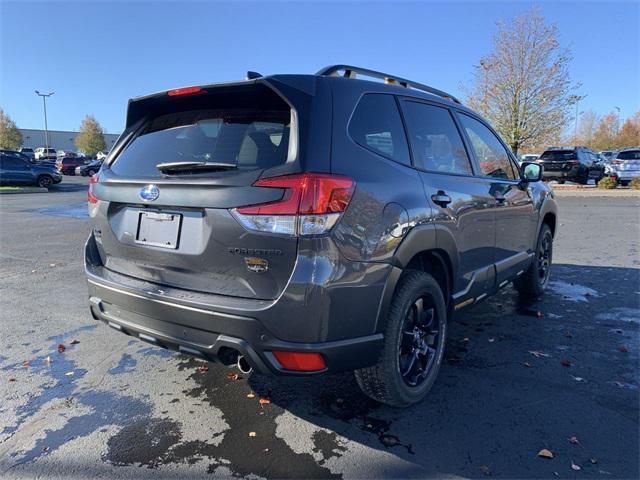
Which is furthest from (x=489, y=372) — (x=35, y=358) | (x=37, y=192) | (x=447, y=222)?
(x=37, y=192)

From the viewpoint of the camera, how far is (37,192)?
2394cm

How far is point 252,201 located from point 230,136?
0.55 meters

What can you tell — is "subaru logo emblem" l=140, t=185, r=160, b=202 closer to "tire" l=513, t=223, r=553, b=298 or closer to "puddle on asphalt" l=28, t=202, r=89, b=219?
"tire" l=513, t=223, r=553, b=298

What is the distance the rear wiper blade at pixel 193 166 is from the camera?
250 cm

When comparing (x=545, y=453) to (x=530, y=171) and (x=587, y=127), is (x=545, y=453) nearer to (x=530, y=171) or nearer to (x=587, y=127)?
(x=530, y=171)

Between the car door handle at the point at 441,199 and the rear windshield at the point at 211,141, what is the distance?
42.9 inches

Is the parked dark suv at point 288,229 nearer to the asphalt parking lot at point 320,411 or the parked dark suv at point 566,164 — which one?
the asphalt parking lot at point 320,411

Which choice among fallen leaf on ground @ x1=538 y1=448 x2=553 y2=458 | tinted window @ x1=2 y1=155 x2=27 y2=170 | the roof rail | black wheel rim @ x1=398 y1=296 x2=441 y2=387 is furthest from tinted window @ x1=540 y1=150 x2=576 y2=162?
tinted window @ x1=2 y1=155 x2=27 y2=170

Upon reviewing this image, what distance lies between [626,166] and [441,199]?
24044mm

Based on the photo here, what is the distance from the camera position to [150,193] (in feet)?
8.84

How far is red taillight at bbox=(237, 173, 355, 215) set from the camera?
7.48 ft

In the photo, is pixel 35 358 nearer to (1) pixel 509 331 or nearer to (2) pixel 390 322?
(2) pixel 390 322

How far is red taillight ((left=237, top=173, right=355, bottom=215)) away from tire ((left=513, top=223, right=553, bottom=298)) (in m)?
3.64

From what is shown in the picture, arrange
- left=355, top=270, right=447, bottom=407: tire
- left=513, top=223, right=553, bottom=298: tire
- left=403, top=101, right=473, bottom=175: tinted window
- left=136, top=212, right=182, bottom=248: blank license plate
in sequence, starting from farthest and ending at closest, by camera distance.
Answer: left=513, top=223, right=553, bottom=298: tire < left=403, top=101, right=473, bottom=175: tinted window < left=355, top=270, right=447, bottom=407: tire < left=136, top=212, right=182, bottom=248: blank license plate
